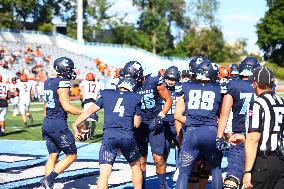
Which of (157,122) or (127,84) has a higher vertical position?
(127,84)

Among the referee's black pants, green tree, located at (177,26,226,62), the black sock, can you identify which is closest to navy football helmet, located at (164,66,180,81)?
the black sock

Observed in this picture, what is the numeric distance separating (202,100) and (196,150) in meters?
0.65

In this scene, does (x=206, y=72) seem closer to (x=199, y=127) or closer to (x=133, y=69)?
(x=199, y=127)

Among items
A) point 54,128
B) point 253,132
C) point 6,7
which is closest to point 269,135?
point 253,132

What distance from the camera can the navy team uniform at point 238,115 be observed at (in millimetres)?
7168

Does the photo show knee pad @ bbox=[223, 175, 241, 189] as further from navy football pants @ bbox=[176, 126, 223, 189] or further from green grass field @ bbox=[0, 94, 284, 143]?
green grass field @ bbox=[0, 94, 284, 143]

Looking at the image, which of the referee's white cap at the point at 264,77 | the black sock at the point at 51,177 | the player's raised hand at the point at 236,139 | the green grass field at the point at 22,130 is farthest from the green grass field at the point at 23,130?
the referee's white cap at the point at 264,77

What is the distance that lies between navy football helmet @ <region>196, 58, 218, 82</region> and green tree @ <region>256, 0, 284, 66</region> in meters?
65.6

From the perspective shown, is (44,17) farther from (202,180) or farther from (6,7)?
(202,180)

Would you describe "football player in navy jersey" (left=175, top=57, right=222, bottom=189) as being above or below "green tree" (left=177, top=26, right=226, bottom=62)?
below

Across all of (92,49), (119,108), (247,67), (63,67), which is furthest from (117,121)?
(92,49)

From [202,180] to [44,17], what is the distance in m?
56.7

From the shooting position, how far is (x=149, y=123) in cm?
865

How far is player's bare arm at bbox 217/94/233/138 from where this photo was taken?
6777mm
